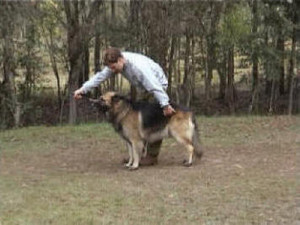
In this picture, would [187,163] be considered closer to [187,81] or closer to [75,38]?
[75,38]

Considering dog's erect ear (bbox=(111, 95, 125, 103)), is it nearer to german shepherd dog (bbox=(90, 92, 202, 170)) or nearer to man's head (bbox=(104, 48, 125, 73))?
german shepherd dog (bbox=(90, 92, 202, 170))

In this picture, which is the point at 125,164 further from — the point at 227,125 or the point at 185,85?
the point at 185,85

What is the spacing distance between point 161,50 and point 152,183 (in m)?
9.01

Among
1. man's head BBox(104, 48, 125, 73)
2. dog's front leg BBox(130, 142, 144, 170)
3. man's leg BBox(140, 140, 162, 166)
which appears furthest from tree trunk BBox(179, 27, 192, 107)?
man's head BBox(104, 48, 125, 73)

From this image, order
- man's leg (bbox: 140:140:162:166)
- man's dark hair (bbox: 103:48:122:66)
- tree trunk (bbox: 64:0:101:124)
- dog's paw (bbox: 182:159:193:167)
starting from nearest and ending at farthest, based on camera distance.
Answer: man's dark hair (bbox: 103:48:122:66) < dog's paw (bbox: 182:159:193:167) < man's leg (bbox: 140:140:162:166) < tree trunk (bbox: 64:0:101:124)

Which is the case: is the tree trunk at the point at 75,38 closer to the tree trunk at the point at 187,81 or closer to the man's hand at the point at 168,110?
the tree trunk at the point at 187,81

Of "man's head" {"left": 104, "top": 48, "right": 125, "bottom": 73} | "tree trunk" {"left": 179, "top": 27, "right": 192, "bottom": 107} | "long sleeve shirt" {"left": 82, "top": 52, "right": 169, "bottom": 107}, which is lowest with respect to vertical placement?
"tree trunk" {"left": 179, "top": 27, "right": 192, "bottom": 107}

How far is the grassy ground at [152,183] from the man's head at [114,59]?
126 cm

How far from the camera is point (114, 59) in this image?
7.38 m

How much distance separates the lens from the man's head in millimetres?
7363

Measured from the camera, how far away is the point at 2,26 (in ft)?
43.8

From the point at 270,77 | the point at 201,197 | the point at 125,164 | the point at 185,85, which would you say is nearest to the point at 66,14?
the point at 185,85

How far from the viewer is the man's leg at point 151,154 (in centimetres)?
818

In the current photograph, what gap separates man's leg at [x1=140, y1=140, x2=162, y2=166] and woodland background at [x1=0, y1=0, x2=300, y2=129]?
6.71 meters
